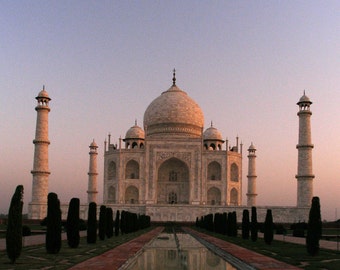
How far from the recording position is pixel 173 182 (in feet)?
140

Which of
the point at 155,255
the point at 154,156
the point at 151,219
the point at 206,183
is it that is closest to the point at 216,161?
the point at 206,183

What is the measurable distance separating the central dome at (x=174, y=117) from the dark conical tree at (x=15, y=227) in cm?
3267

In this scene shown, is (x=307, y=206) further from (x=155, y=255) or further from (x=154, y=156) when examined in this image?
(x=155, y=255)

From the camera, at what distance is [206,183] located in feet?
134

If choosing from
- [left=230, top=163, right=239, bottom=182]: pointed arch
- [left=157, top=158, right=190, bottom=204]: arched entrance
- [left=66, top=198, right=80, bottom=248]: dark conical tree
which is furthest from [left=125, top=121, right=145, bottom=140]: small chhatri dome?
[left=66, top=198, right=80, bottom=248]: dark conical tree

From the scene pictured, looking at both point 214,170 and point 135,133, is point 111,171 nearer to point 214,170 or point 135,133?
point 135,133

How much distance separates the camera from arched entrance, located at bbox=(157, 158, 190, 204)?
42.2 m

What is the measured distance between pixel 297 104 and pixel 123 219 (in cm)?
1854

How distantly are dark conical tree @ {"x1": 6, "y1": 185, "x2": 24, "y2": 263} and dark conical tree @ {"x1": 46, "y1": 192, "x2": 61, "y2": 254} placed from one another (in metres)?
1.64

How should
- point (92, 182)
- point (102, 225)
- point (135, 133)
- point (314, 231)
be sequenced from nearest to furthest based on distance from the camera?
point (314, 231) → point (102, 225) → point (92, 182) → point (135, 133)

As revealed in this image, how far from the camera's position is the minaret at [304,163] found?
35.2 meters

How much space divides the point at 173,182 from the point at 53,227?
98.5 feet

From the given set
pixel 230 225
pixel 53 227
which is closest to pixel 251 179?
pixel 230 225

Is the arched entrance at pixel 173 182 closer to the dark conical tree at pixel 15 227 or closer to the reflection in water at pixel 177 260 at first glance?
the reflection in water at pixel 177 260
